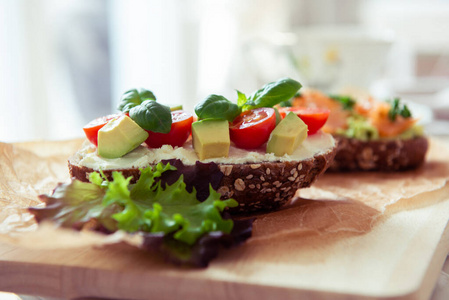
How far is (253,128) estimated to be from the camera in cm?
195

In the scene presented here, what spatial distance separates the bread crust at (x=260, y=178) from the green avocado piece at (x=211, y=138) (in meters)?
0.06

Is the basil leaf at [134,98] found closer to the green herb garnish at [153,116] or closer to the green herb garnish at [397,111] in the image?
the green herb garnish at [153,116]

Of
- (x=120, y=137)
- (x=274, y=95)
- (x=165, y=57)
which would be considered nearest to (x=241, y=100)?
(x=274, y=95)

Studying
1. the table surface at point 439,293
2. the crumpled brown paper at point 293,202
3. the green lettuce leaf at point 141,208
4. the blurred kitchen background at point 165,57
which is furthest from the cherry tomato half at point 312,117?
the blurred kitchen background at point 165,57

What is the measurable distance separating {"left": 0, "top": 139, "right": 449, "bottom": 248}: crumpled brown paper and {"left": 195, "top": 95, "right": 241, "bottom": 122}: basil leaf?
41 cm

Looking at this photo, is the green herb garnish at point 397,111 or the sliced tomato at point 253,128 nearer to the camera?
the sliced tomato at point 253,128

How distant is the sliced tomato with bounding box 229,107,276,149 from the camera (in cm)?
196

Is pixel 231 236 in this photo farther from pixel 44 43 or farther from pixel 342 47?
pixel 342 47

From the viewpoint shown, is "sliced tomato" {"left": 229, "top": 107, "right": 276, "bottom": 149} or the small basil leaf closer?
"sliced tomato" {"left": 229, "top": 107, "right": 276, "bottom": 149}

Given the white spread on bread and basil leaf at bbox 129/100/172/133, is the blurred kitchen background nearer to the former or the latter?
the white spread on bread

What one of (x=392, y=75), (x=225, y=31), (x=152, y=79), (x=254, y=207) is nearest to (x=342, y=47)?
(x=225, y=31)

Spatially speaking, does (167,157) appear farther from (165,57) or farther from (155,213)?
(165,57)

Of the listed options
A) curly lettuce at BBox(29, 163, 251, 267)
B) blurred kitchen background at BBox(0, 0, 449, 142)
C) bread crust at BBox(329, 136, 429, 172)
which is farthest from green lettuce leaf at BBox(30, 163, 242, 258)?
blurred kitchen background at BBox(0, 0, 449, 142)

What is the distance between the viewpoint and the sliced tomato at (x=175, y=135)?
1979mm
